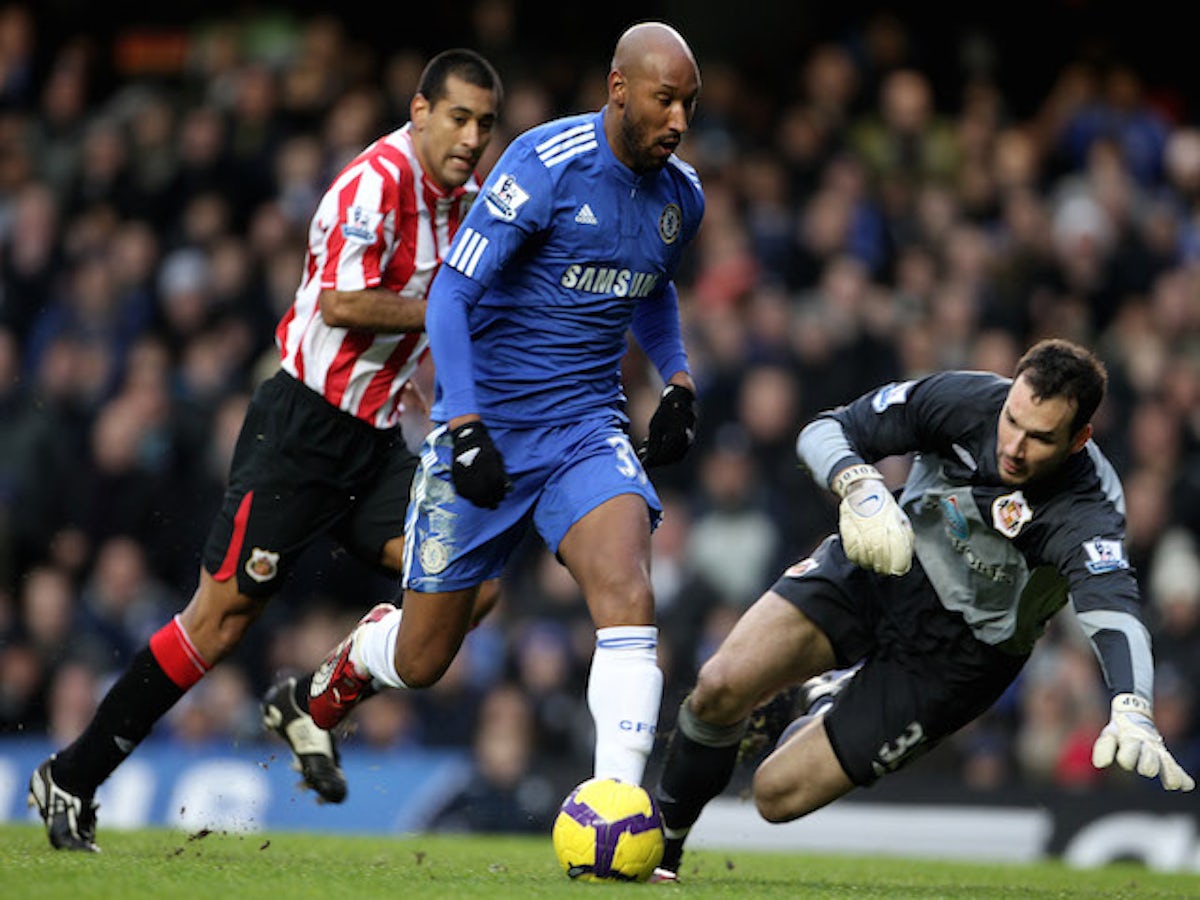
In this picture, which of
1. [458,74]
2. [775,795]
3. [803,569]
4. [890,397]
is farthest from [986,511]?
[458,74]

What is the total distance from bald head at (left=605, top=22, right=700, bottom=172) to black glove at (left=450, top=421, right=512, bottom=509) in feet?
3.65

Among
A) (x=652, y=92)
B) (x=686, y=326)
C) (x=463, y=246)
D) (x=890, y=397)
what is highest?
(x=652, y=92)

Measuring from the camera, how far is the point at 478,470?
6078 mm

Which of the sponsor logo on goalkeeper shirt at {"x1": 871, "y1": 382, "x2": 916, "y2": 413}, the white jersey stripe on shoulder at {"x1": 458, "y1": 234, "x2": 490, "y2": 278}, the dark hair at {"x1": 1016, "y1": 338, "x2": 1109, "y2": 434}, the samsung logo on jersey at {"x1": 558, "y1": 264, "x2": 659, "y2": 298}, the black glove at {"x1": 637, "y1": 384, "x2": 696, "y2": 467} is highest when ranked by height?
the white jersey stripe on shoulder at {"x1": 458, "y1": 234, "x2": 490, "y2": 278}

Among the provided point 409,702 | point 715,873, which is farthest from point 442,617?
point 409,702

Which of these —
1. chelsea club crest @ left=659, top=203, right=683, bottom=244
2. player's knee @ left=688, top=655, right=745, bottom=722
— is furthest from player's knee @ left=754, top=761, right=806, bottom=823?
chelsea club crest @ left=659, top=203, right=683, bottom=244

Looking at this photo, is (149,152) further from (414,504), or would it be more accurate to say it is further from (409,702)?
(414,504)

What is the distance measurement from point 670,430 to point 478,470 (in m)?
1.02

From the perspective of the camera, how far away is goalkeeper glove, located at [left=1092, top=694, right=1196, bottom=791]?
561cm

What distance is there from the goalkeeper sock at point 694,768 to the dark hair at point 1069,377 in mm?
1713

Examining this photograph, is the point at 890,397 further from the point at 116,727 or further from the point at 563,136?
the point at 116,727

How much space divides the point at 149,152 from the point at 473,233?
9.46 meters

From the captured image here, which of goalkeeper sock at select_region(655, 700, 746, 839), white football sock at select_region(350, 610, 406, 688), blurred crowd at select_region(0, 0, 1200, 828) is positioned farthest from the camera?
blurred crowd at select_region(0, 0, 1200, 828)

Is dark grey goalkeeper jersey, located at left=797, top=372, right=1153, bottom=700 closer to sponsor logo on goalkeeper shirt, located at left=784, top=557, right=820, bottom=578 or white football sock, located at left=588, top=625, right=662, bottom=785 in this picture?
sponsor logo on goalkeeper shirt, located at left=784, top=557, right=820, bottom=578
